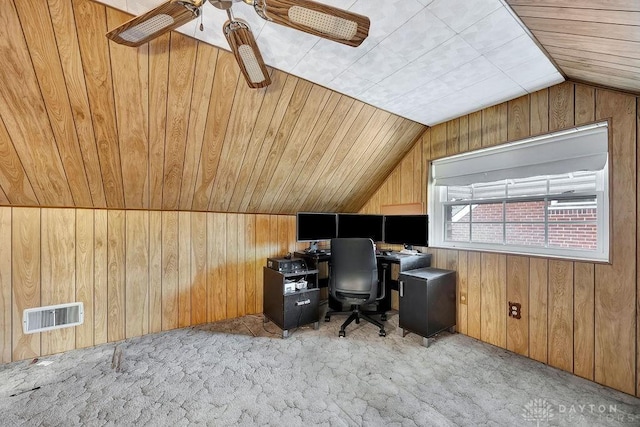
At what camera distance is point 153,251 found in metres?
2.82

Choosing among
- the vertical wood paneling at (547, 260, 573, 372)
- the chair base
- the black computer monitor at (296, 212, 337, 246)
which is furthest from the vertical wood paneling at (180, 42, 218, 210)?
the vertical wood paneling at (547, 260, 573, 372)

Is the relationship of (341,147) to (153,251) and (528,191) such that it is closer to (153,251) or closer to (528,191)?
(528,191)

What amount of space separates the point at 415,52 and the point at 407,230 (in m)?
1.91

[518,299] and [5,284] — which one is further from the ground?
[5,284]

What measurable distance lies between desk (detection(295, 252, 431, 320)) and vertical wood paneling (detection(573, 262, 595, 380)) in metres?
1.27

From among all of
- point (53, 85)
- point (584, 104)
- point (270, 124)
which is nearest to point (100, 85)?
point (53, 85)

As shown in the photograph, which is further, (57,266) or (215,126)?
(57,266)

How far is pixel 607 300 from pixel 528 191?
1018 millimetres

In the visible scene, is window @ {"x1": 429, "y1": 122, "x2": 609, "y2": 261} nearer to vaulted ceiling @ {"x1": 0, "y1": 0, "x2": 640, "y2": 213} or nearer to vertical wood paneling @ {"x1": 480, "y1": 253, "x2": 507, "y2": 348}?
vertical wood paneling @ {"x1": 480, "y1": 253, "x2": 507, "y2": 348}

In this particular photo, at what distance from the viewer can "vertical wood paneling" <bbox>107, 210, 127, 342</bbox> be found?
8.55 feet

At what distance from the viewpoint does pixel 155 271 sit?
2830 millimetres

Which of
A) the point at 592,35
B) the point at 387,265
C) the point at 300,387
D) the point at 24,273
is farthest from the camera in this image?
the point at 387,265

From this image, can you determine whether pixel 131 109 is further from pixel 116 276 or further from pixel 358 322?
pixel 358 322

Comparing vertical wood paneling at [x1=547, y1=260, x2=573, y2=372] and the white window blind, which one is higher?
the white window blind
